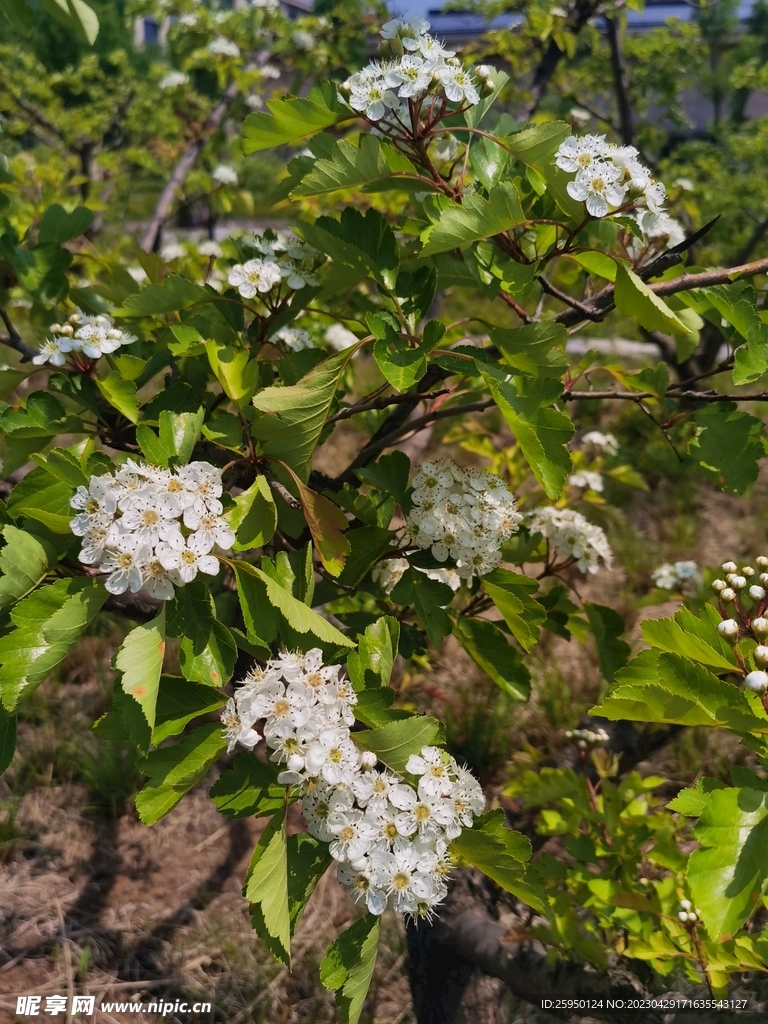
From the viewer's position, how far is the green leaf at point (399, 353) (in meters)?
0.81

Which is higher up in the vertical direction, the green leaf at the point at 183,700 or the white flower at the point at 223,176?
the white flower at the point at 223,176

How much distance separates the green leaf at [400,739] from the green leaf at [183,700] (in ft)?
0.56

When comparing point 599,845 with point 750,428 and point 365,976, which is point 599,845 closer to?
point 365,976

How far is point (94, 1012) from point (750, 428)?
1.82 metres

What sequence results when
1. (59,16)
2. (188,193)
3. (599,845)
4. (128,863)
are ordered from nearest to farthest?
(59,16) → (599,845) → (128,863) → (188,193)

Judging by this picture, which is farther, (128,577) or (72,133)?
(72,133)

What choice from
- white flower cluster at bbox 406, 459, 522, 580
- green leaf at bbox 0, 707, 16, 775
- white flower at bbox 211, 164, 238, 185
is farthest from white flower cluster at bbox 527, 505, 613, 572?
white flower at bbox 211, 164, 238, 185

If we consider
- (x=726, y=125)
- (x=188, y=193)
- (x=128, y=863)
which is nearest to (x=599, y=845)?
(x=128, y=863)

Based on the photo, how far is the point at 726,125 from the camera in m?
5.75

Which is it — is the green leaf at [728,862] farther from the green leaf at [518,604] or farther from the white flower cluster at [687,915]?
the white flower cluster at [687,915]

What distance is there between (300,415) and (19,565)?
37 centimetres

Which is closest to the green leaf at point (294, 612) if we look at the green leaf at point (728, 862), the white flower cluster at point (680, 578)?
the green leaf at point (728, 862)

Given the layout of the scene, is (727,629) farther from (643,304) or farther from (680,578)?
(680,578)

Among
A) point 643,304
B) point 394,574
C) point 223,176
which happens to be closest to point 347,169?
point 643,304
